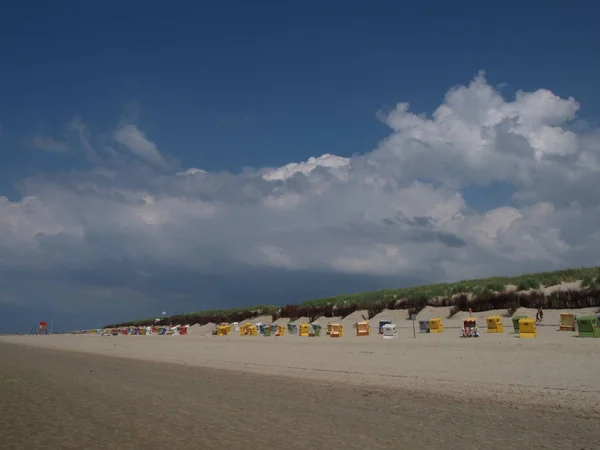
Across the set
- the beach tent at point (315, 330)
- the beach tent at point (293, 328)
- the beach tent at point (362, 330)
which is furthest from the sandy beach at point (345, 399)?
the beach tent at point (293, 328)

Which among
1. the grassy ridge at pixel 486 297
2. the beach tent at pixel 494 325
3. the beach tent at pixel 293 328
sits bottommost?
the beach tent at pixel 293 328

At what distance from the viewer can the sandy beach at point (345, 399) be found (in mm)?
7691

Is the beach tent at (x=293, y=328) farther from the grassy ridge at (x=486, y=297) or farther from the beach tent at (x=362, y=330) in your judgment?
the beach tent at (x=362, y=330)

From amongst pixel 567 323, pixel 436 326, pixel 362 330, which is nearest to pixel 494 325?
pixel 567 323

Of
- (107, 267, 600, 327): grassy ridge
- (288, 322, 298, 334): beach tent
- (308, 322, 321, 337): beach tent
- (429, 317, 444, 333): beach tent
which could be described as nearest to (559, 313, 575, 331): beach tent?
(107, 267, 600, 327): grassy ridge

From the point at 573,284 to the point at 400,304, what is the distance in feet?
41.6

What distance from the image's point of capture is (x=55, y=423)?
8.54m

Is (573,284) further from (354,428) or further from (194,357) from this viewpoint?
(354,428)

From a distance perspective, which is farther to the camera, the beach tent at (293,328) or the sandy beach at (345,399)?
the beach tent at (293,328)

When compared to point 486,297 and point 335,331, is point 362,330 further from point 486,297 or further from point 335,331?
point 486,297

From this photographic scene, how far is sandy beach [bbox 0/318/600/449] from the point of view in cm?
769

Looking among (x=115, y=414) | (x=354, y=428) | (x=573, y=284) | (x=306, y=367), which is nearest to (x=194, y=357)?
(x=306, y=367)

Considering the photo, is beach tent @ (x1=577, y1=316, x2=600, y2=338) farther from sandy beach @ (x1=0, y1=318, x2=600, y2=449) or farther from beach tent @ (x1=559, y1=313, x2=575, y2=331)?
beach tent @ (x1=559, y1=313, x2=575, y2=331)

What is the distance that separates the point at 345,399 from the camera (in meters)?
11.0
